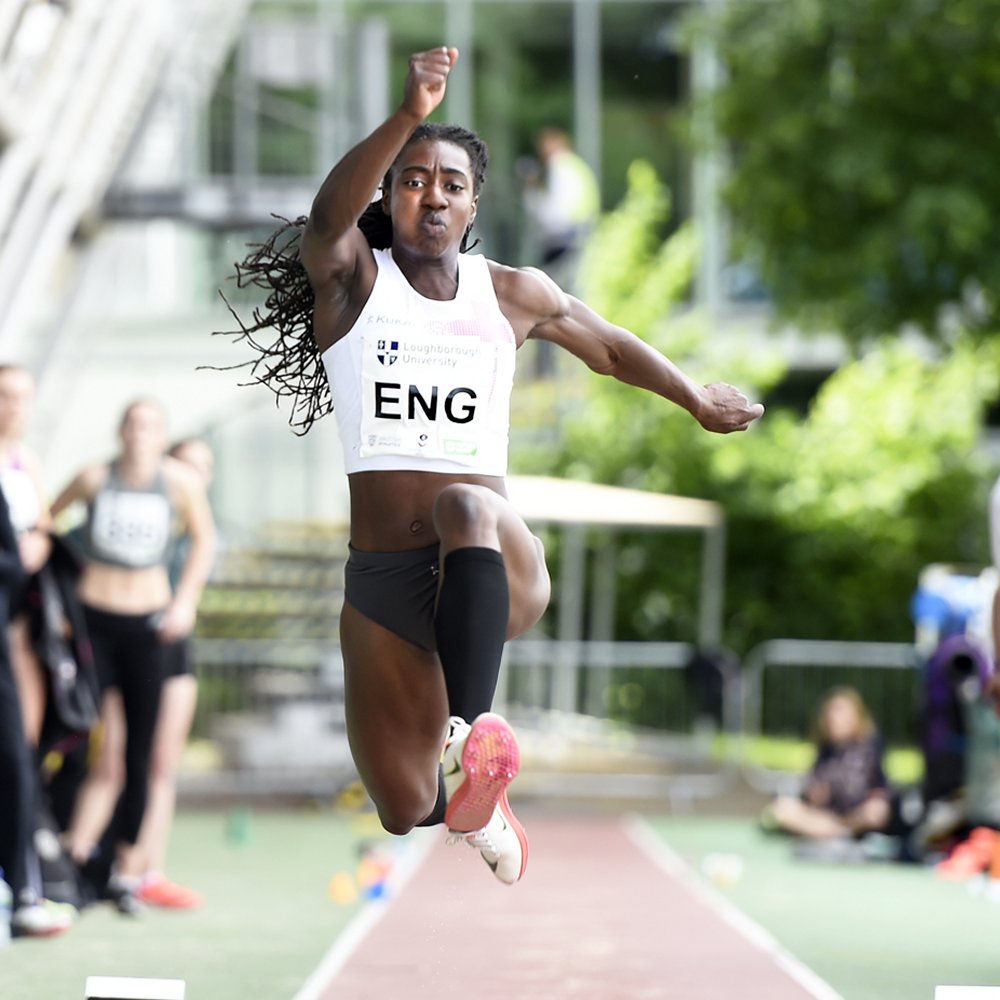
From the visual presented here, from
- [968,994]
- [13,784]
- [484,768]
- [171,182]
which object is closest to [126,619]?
[13,784]

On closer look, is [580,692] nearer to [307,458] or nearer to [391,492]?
[307,458]

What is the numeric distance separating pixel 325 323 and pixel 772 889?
6756 mm

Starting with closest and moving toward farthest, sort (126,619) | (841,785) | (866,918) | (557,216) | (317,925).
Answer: (317,925) → (126,619) → (866,918) → (841,785) → (557,216)

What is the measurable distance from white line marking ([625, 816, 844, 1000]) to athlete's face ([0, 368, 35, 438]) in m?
3.90

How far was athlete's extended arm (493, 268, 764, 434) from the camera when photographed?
239 inches

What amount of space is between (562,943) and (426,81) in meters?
4.72

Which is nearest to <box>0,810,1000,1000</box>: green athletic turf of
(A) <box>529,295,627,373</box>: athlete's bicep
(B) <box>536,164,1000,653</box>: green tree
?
(A) <box>529,295,627,373</box>: athlete's bicep

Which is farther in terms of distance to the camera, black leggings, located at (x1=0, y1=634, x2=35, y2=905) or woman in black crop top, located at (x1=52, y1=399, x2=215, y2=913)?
woman in black crop top, located at (x1=52, y1=399, x2=215, y2=913)

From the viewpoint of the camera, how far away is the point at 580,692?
18812 mm

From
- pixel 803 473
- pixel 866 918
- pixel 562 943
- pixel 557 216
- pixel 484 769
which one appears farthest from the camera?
pixel 803 473

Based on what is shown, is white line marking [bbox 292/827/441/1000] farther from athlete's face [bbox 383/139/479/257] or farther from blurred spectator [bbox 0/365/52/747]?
athlete's face [bbox 383/139/479/257]

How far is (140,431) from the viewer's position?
9.72m

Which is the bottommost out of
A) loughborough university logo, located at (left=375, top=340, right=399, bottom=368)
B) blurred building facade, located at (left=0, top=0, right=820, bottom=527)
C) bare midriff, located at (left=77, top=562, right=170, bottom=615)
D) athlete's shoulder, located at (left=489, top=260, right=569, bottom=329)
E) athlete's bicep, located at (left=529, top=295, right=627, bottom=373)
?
bare midriff, located at (left=77, top=562, right=170, bottom=615)

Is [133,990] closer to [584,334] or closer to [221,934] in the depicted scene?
[584,334]
